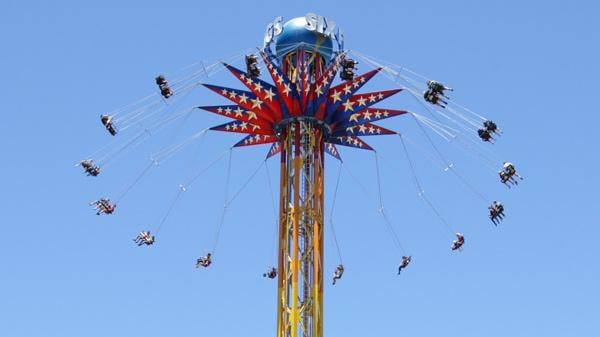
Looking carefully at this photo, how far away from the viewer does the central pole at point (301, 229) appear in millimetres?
65938

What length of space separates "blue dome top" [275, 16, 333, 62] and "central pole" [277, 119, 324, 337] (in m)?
4.43

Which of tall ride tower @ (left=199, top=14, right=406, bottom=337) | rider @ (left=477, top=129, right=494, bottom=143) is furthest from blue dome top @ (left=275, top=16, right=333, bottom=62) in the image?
rider @ (left=477, top=129, right=494, bottom=143)

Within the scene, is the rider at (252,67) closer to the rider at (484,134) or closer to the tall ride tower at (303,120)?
the tall ride tower at (303,120)

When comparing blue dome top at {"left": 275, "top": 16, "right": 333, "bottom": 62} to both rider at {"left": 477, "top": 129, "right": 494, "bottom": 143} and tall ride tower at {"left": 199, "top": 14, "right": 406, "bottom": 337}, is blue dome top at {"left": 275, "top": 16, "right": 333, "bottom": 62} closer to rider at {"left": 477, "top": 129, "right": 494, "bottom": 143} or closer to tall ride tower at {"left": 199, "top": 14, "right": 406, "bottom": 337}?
tall ride tower at {"left": 199, "top": 14, "right": 406, "bottom": 337}

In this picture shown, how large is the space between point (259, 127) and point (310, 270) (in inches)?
339

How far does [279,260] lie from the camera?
67250 mm

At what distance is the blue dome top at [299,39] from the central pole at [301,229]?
14.5 ft

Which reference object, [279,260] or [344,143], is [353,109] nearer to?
[344,143]

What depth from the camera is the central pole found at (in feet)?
216

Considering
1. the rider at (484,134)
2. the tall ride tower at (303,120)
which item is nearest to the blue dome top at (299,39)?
the tall ride tower at (303,120)

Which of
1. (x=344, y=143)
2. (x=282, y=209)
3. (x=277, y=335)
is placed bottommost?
(x=277, y=335)

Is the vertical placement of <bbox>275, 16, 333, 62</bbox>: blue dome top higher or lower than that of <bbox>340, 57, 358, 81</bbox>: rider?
higher

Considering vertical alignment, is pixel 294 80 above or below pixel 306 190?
above

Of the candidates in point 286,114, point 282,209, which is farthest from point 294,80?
point 282,209
